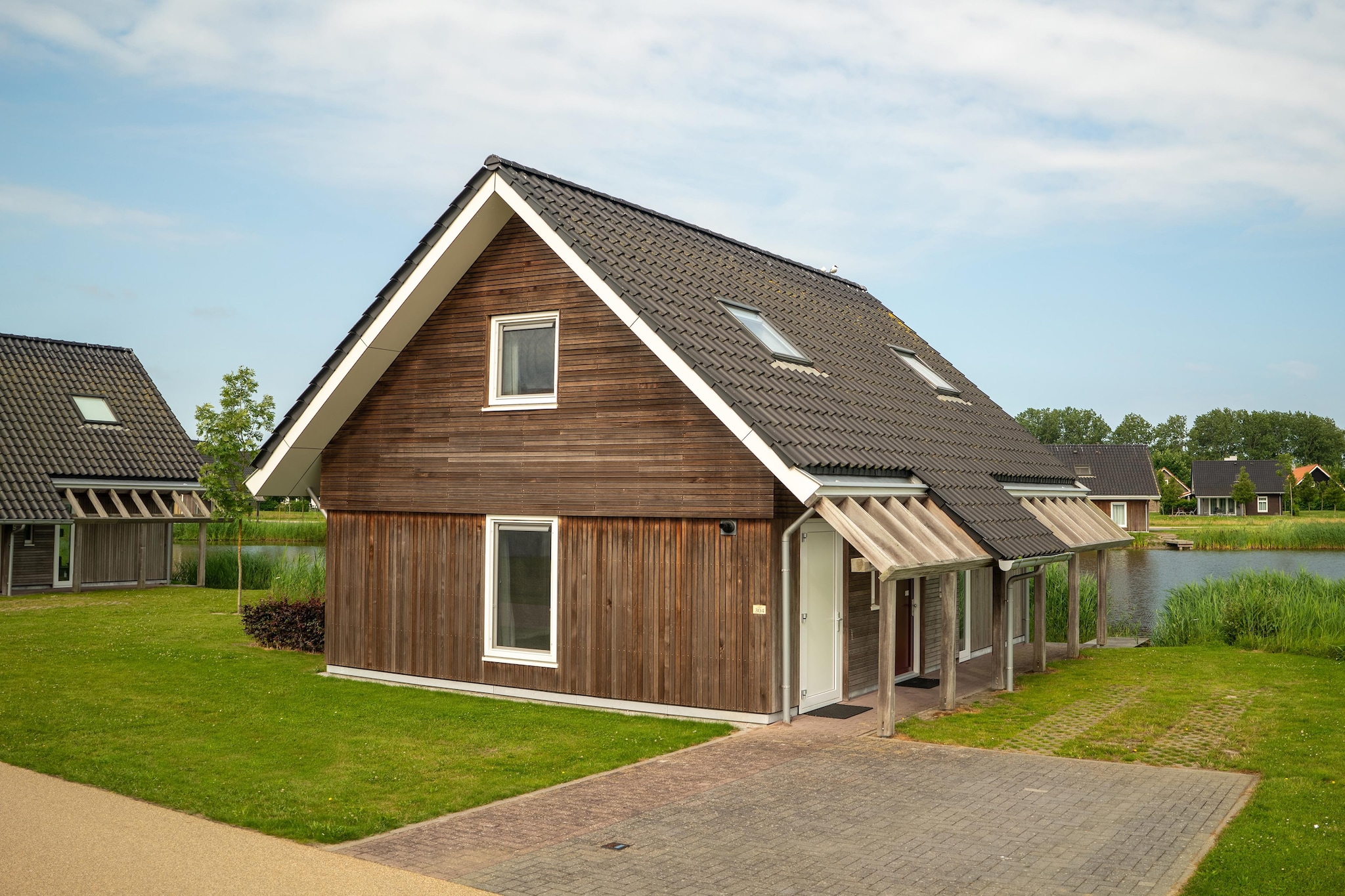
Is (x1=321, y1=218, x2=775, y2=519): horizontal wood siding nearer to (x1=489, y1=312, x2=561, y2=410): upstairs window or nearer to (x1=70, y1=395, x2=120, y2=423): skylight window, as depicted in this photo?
(x1=489, y1=312, x2=561, y2=410): upstairs window

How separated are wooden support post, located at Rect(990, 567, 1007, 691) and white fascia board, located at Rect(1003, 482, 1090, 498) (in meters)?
2.10

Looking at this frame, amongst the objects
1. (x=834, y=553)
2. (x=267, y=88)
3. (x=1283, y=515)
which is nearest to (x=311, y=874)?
(x=834, y=553)

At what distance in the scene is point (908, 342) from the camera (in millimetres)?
18906

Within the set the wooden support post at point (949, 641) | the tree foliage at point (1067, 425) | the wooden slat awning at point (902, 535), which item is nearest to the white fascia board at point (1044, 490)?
the wooden slat awning at point (902, 535)

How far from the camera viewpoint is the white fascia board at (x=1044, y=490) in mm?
15156

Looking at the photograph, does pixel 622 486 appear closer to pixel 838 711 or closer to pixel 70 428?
pixel 838 711

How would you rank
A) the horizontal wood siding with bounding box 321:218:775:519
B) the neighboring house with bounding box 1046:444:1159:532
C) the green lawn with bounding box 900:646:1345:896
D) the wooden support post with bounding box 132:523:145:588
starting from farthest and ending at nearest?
1. the neighboring house with bounding box 1046:444:1159:532
2. the wooden support post with bounding box 132:523:145:588
3. the horizontal wood siding with bounding box 321:218:775:519
4. the green lawn with bounding box 900:646:1345:896

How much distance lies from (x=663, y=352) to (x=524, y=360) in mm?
2397

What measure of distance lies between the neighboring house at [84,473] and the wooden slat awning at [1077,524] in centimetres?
2060

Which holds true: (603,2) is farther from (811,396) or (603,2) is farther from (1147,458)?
(1147,458)

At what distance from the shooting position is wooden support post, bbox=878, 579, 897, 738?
1016cm

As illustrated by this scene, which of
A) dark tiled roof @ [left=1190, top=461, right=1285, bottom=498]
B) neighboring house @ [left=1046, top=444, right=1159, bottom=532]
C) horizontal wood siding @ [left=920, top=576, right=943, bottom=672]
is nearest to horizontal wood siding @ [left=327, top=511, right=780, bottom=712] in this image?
horizontal wood siding @ [left=920, top=576, right=943, bottom=672]

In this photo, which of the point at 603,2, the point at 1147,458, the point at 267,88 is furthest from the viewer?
the point at 1147,458

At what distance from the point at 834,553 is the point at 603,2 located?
7.63 m
